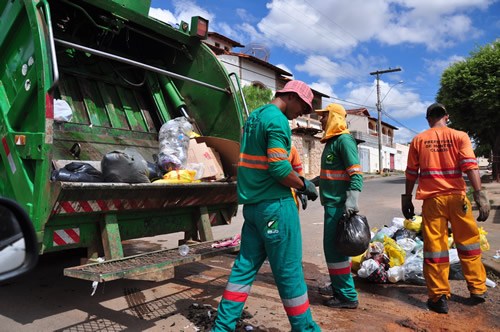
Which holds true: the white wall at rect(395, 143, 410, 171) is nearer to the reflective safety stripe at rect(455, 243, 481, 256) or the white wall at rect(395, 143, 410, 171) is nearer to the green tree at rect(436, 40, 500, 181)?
the green tree at rect(436, 40, 500, 181)

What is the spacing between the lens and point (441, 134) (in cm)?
350

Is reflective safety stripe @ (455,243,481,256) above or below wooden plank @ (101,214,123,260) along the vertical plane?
below

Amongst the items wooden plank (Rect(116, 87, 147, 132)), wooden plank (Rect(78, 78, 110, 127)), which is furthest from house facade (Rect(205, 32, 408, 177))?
wooden plank (Rect(78, 78, 110, 127))

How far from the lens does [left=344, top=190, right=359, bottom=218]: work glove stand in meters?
3.20

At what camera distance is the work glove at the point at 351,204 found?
10.5 ft

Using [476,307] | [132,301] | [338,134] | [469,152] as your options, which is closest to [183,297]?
[132,301]

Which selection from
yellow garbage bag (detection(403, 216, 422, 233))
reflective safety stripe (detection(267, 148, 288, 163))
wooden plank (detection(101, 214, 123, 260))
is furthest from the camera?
yellow garbage bag (detection(403, 216, 422, 233))

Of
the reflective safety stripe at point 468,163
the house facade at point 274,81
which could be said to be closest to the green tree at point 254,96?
the house facade at point 274,81

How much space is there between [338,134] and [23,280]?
10.4ft

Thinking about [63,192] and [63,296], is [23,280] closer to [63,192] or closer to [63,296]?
[63,296]

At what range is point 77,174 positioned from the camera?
308 cm

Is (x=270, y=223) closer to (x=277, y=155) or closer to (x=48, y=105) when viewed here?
(x=277, y=155)

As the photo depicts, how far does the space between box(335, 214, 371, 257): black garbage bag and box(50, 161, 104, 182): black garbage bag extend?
70.4 inches

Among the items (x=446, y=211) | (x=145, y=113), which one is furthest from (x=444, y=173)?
(x=145, y=113)
